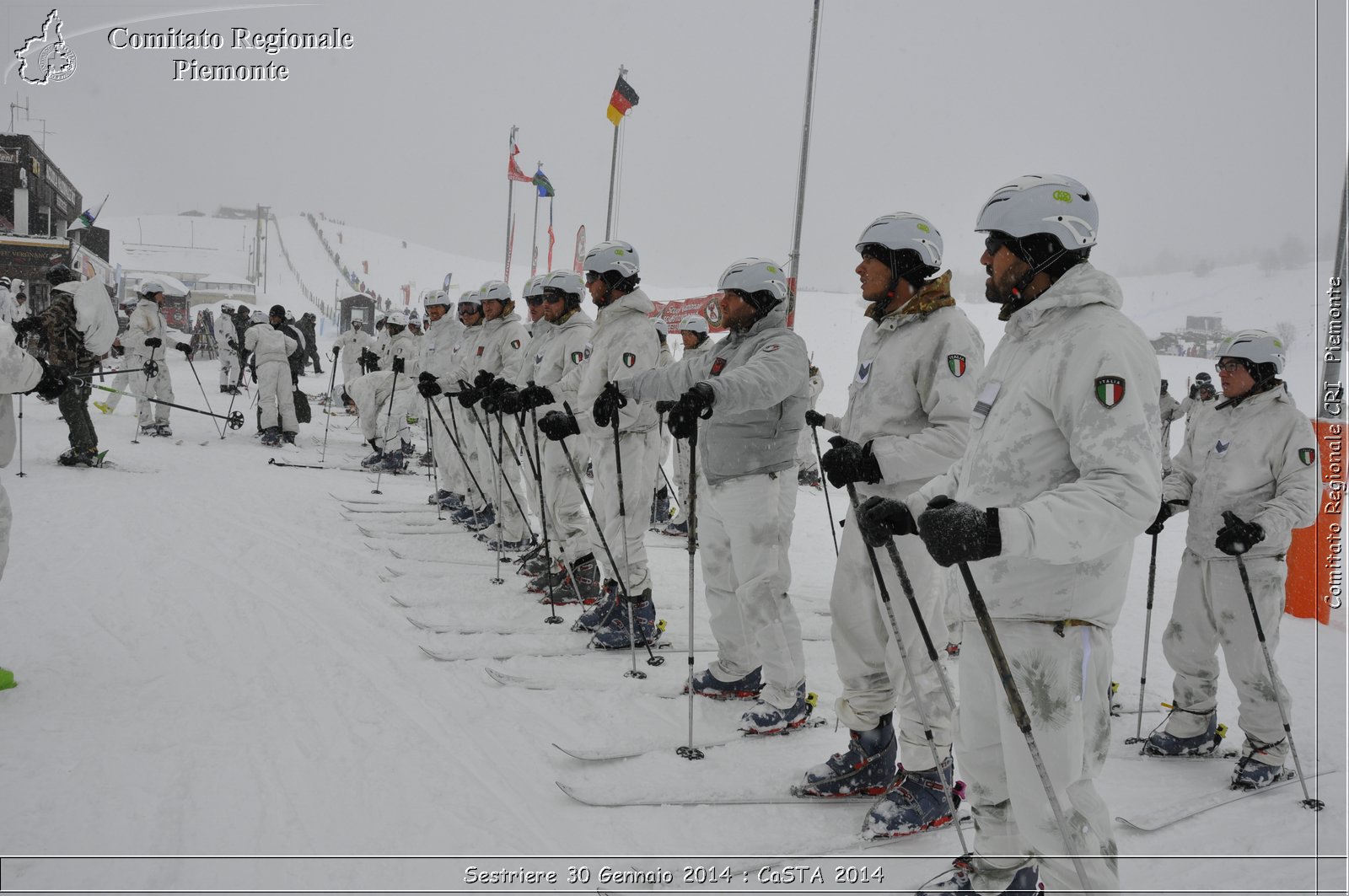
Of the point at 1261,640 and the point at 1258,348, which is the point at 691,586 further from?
the point at 1258,348

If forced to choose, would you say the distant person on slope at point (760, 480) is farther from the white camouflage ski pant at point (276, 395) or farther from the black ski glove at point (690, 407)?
the white camouflage ski pant at point (276, 395)

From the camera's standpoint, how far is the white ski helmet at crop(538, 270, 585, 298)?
6.62m

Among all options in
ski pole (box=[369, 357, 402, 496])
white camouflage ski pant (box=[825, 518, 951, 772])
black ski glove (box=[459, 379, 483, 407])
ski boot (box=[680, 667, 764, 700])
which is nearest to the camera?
white camouflage ski pant (box=[825, 518, 951, 772])

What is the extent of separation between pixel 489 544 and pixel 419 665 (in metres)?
3.44

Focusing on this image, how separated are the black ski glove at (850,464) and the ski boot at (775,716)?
5.06ft

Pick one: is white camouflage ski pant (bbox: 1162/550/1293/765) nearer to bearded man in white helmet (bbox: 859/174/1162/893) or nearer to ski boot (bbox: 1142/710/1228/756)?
ski boot (bbox: 1142/710/1228/756)

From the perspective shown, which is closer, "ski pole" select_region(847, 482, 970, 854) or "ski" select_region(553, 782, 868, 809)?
"ski pole" select_region(847, 482, 970, 854)

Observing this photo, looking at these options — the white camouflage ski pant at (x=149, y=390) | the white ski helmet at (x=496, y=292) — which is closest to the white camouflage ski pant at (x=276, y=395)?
the white camouflage ski pant at (x=149, y=390)

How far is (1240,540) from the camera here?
4.08 metres

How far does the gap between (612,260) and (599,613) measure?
8.02 feet

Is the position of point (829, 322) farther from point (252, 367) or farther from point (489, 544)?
point (489, 544)

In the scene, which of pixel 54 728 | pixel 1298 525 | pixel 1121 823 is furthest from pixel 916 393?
pixel 54 728

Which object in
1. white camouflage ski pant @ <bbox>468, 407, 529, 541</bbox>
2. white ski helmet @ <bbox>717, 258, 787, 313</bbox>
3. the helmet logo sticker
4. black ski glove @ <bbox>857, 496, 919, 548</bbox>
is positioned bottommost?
white camouflage ski pant @ <bbox>468, 407, 529, 541</bbox>

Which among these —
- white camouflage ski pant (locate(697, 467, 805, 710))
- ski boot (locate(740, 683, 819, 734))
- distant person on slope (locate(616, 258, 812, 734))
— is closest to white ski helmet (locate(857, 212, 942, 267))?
distant person on slope (locate(616, 258, 812, 734))
